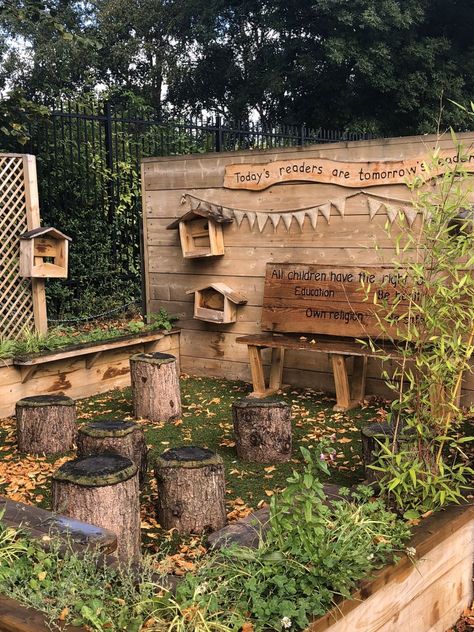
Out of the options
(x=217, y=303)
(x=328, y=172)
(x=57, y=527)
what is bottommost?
(x=57, y=527)

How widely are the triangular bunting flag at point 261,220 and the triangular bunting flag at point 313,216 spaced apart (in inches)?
20.2

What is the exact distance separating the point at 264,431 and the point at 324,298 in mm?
1846

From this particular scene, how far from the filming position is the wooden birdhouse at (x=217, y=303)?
707 cm

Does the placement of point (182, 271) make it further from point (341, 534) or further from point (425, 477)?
point (341, 534)

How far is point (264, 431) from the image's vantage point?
491cm

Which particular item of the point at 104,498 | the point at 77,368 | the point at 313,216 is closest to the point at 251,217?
the point at 313,216

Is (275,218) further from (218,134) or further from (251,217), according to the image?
(218,134)

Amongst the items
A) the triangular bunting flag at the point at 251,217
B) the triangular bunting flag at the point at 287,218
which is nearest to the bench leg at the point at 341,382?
the triangular bunting flag at the point at 287,218

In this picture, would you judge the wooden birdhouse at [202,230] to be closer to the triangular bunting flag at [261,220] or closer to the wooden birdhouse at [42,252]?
the triangular bunting flag at [261,220]

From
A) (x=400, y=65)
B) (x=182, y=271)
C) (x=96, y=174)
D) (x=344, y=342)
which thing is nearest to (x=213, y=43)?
(x=400, y=65)

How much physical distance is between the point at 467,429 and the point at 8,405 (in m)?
4.00

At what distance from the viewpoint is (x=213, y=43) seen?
1022 inches

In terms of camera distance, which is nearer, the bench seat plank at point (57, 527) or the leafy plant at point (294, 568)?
the leafy plant at point (294, 568)

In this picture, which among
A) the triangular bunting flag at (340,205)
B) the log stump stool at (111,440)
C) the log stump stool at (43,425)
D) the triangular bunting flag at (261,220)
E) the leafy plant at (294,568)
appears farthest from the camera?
the triangular bunting flag at (261,220)
